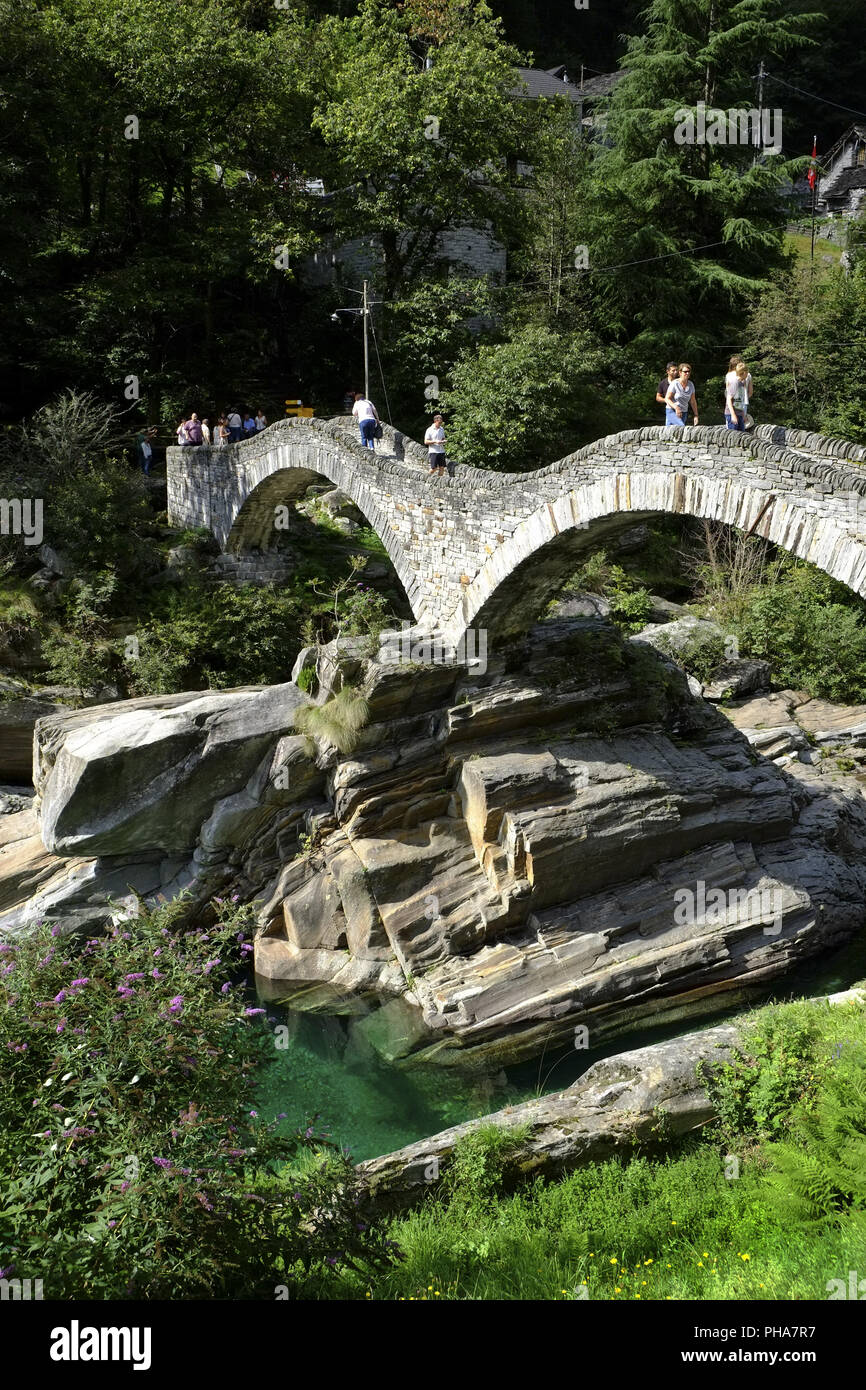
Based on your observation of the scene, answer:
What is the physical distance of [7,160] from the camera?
24.0 meters

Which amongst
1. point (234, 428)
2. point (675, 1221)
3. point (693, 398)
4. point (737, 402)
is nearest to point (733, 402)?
point (737, 402)

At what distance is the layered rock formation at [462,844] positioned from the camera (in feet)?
46.7

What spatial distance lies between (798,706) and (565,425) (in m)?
9.25

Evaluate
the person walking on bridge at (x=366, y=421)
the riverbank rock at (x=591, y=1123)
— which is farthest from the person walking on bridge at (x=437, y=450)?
the riverbank rock at (x=591, y=1123)

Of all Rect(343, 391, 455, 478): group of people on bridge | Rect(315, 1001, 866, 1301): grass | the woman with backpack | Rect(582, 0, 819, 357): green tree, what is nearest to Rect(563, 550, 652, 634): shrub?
Rect(343, 391, 455, 478): group of people on bridge

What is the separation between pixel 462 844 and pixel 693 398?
718cm

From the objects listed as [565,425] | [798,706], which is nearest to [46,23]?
[565,425]

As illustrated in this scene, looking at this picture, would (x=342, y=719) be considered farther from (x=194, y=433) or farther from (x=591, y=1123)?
(x=194, y=433)

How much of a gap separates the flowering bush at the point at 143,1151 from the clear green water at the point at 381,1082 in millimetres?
4689

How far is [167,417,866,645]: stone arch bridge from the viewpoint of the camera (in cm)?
1052

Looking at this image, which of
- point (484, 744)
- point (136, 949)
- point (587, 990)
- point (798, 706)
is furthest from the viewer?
point (798, 706)

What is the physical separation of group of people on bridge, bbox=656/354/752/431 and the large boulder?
23.3 feet

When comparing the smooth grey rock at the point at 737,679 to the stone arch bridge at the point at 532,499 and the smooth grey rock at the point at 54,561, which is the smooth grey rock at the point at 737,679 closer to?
the stone arch bridge at the point at 532,499

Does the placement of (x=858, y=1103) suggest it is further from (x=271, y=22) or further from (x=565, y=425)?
(x=271, y=22)
